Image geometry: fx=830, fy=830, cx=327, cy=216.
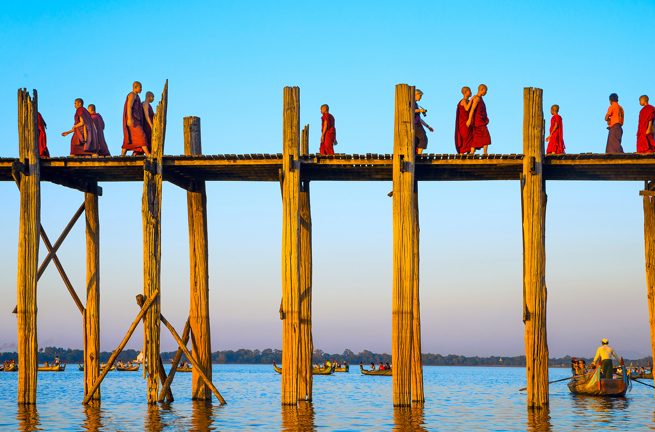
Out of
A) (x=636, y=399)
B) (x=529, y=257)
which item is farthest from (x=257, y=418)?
(x=636, y=399)

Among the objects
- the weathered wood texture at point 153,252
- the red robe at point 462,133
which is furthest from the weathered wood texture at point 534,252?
the weathered wood texture at point 153,252

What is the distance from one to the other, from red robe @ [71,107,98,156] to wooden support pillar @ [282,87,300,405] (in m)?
5.26

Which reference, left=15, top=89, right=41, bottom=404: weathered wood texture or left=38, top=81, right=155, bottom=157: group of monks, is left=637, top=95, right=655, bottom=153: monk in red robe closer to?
left=38, top=81, right=155, bottom=157: group of monks

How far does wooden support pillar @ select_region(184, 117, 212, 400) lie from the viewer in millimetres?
21812

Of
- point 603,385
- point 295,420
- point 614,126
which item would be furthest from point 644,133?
point 603,385

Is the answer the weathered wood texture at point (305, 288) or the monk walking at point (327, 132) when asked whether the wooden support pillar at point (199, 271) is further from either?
the monk walking at point (327, 132)

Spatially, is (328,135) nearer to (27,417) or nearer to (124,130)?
(124,130)

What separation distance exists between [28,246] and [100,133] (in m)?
3.63

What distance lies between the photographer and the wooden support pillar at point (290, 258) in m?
19.5

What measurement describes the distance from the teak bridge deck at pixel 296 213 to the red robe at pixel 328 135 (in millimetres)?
475

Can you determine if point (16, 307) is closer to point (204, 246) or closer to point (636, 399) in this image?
point (204, 246)

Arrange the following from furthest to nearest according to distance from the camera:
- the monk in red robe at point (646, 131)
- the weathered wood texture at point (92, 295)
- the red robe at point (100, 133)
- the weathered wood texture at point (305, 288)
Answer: the weathered wood texture at point (92, 295) → the red robe at point (100, 133) → the weathered wood texture at point (305, 288) → the monk in red robe at point (646, 131)

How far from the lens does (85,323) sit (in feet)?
72.8

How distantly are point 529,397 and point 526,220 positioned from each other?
410 centimetres
